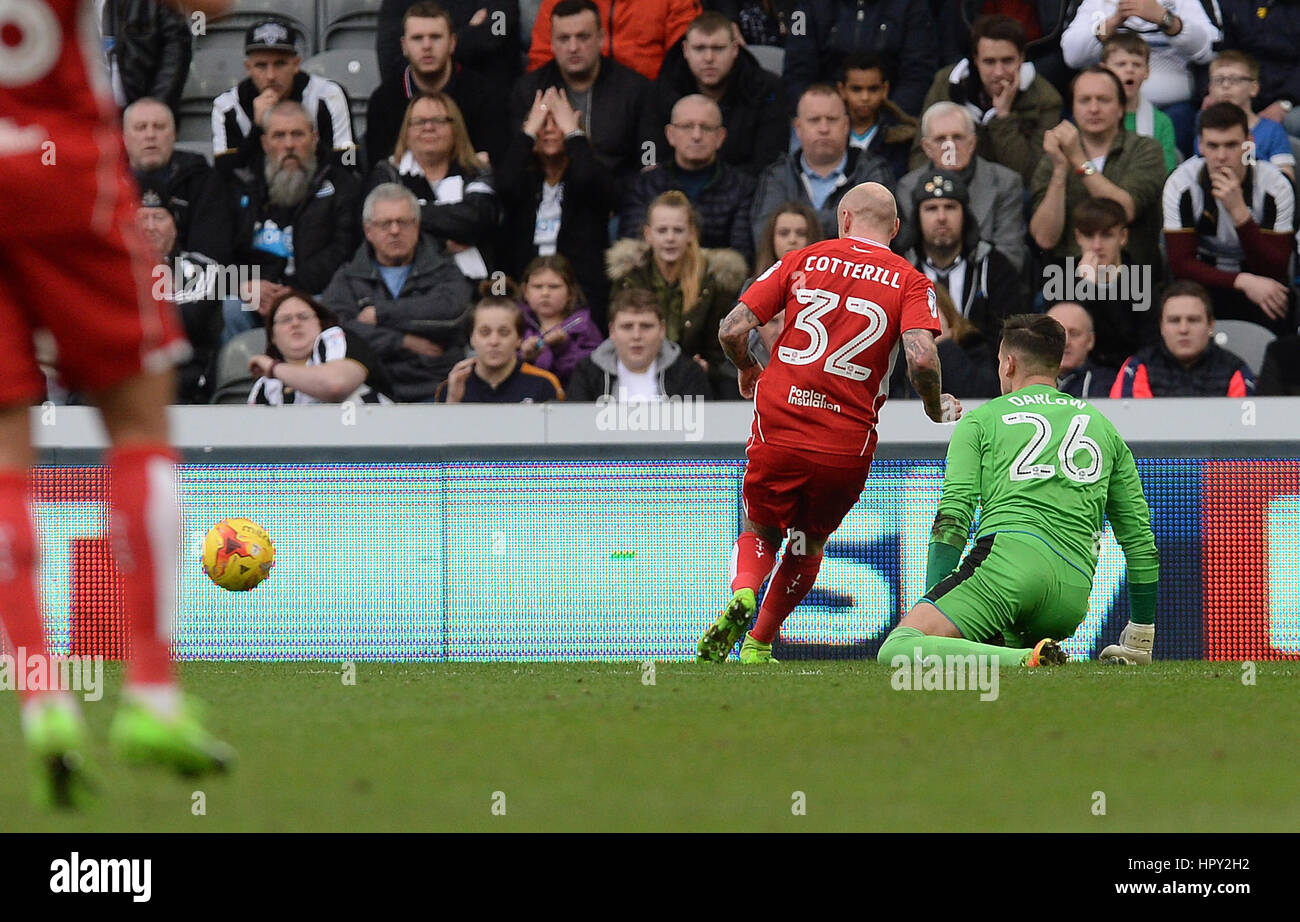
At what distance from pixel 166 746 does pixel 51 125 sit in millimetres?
1167

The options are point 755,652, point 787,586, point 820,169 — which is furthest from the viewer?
point 820,169

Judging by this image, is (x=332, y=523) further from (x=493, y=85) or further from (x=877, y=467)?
(x=493, y=85)

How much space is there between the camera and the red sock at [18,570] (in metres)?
3.34

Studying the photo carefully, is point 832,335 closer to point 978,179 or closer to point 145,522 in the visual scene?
point 978,179

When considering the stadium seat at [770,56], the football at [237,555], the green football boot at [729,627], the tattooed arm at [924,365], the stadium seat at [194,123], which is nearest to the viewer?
the tattooed arm at [924,365]

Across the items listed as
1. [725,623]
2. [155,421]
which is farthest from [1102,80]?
[155,421]

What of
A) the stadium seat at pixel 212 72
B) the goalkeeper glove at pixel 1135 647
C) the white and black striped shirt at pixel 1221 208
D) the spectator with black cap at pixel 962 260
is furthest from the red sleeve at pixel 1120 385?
the stadium seat at pixel 212 72

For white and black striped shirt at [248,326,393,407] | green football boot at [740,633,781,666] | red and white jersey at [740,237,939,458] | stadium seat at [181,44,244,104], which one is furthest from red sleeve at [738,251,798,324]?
stadium seat at [181,44,244,104]

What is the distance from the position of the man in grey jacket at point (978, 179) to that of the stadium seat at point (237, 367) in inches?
143

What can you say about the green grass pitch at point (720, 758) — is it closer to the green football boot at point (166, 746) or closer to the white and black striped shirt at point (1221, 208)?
the green football boot at point (166, 746)

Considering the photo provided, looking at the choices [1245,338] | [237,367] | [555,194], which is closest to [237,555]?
[237,367]

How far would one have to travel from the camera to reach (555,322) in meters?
9.85

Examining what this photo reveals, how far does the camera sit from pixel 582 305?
998cm

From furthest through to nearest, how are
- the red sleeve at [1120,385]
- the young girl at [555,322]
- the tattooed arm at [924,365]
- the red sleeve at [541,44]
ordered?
the red sleeve at [541,44] < the young girl at [555,322] < the red sleeve at [1120,385] < the tattooed arm at [924,365]
